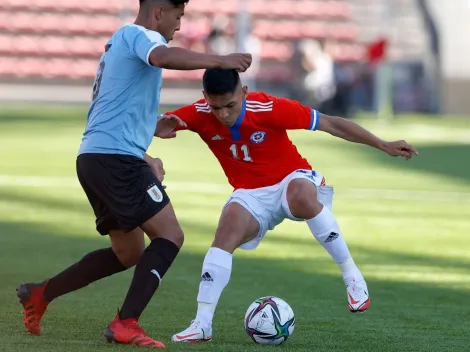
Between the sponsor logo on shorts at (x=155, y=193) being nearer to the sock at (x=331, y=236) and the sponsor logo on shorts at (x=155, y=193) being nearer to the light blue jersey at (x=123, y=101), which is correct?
the light blue jersey at (x=123, y=101)

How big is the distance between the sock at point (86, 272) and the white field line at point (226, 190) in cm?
820

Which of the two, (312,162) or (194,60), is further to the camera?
(312,162)

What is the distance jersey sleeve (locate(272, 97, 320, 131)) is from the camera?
6.73 m

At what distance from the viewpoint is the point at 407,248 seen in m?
10.7

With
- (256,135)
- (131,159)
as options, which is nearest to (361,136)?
(256,135)

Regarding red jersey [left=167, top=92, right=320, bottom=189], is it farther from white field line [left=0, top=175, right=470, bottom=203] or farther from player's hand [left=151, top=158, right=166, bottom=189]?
white field line [left=0, top=175, right=470, bottom=203]

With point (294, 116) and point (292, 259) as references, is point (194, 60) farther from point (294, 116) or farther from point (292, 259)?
point (292, 259)

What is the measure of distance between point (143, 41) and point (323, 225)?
1886mm

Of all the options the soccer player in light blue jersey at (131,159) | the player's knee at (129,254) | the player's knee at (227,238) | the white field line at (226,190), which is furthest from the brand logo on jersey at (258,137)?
the white field line at (226,190)

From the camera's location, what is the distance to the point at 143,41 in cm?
572

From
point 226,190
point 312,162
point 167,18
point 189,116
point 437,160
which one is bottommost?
point 437,160

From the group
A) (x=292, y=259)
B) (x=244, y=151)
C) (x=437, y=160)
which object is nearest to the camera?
(x=244, y=151)

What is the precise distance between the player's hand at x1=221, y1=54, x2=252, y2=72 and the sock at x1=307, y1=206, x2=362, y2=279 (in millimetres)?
1705

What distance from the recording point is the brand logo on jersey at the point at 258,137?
6.82 metres
